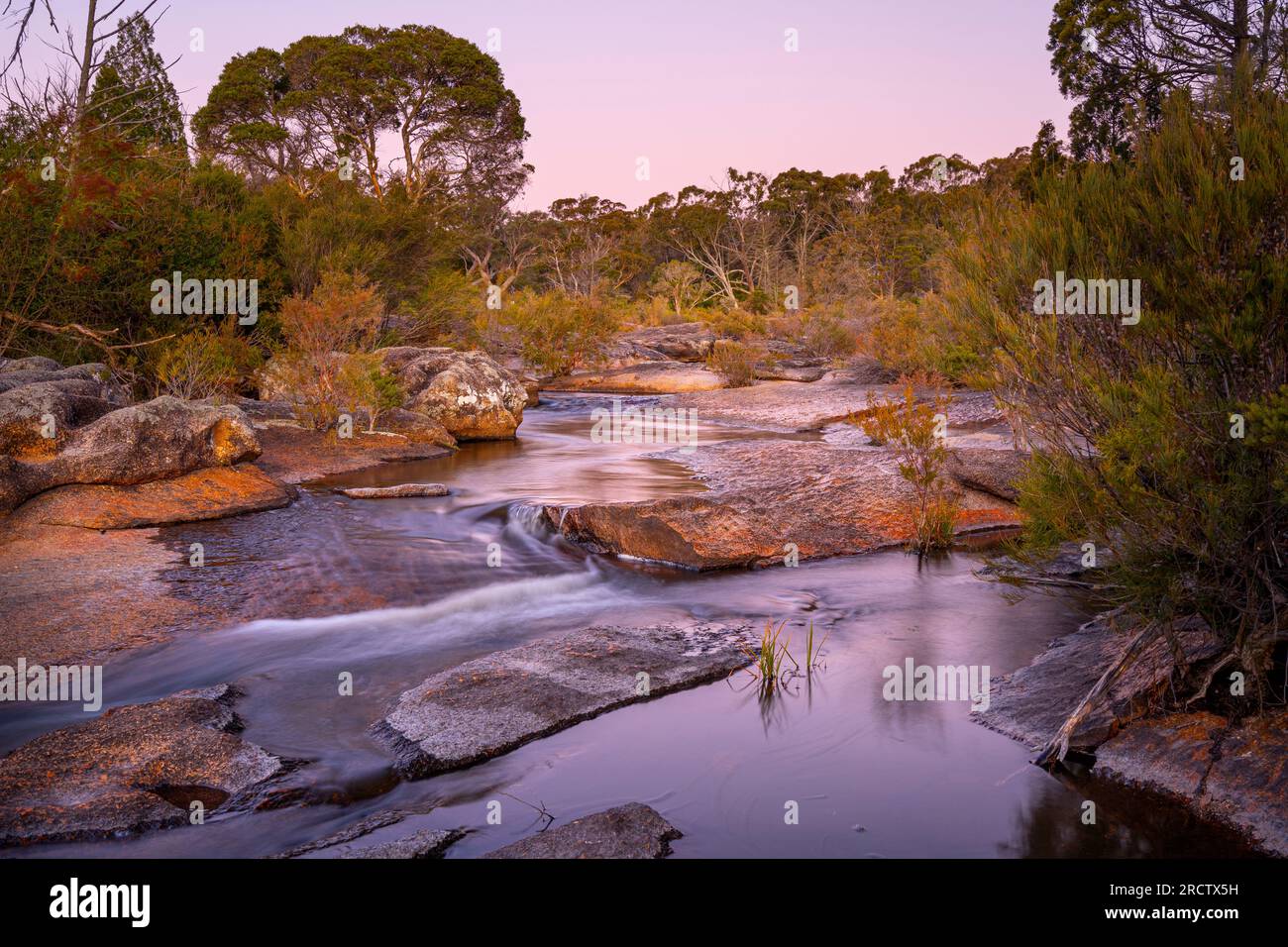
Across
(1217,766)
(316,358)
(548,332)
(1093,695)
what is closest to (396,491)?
(316,358)

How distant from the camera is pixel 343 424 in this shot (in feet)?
45.3

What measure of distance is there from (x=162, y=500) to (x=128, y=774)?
6054mm

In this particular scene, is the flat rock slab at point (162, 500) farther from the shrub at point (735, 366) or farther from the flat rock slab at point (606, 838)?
the shrub at point (735, 366)

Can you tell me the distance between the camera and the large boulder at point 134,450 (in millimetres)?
9078

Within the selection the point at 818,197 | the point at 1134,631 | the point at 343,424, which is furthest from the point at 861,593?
the point at 818,197

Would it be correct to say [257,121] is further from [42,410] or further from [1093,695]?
[1093,695]

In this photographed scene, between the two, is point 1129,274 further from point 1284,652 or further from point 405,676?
point 405,676

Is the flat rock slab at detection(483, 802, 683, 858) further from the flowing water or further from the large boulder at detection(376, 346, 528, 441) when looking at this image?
the large boulder at detection(376, 346, 528, 441)

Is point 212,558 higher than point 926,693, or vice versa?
point 212,558

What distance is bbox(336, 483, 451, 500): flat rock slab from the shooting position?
36.3ft

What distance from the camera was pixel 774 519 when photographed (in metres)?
9.25

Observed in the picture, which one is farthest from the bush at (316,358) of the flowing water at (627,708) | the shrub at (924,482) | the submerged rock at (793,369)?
the submerged rock at (793,369)

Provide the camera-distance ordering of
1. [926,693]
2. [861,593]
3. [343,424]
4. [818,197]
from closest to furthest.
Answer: [926,693]
[861,593]
[343,424]
[818,197]
